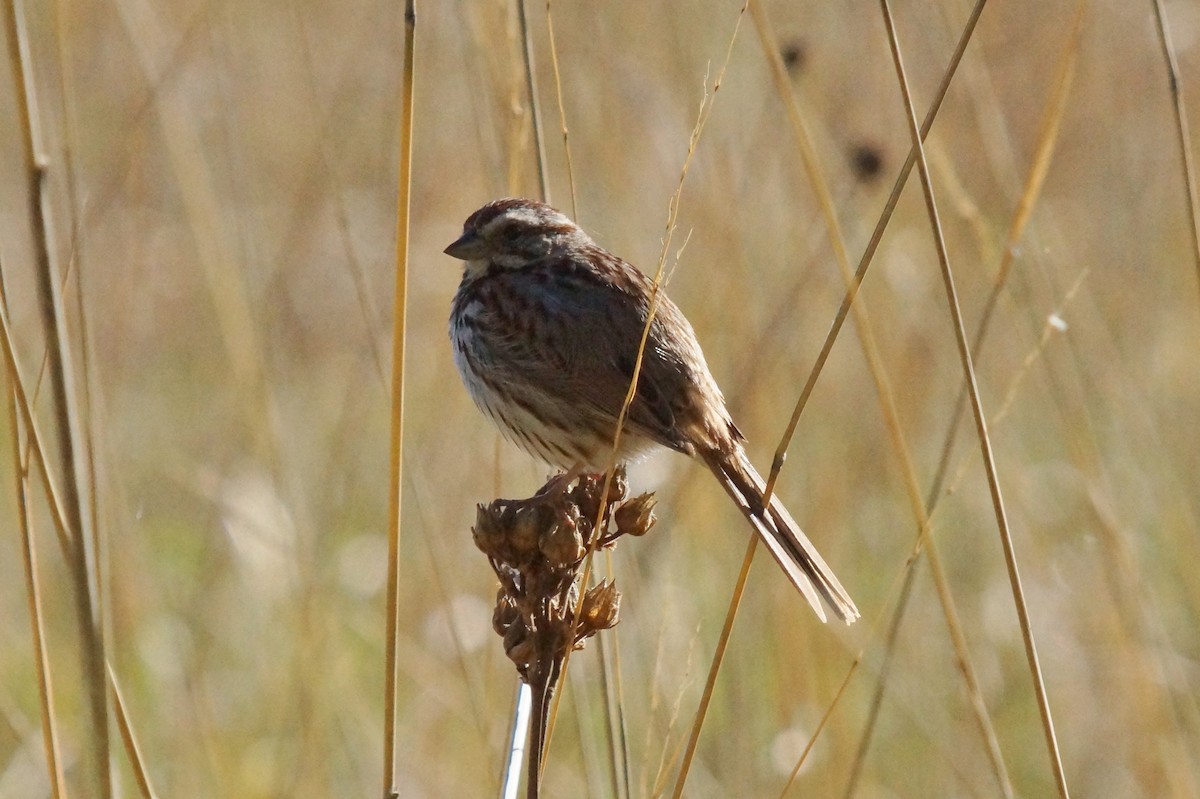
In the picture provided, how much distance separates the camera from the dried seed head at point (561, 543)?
1.94 metres

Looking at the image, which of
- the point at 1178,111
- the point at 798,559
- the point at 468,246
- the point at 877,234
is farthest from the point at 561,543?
the point at 468,246

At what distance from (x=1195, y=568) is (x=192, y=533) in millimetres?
2942

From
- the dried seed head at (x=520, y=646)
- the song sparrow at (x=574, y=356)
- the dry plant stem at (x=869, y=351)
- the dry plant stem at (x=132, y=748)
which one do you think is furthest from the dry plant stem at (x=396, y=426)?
the song sparrow at (x=574, y=356)

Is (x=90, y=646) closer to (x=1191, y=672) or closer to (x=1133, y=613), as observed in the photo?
(x=1133, y=613)

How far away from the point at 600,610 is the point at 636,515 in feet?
0.89

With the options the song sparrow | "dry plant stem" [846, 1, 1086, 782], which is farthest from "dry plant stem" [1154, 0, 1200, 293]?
the song sparrow

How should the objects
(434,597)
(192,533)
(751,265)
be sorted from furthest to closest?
(192,533)
(434,597)
(751,265)

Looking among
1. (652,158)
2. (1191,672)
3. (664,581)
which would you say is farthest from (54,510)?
(652,158)

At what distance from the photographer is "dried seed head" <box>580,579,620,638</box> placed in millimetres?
1867

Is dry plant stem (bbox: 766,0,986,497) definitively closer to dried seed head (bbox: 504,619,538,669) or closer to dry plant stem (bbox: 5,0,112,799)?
dried seed head (bbox: 504,619,538,669)

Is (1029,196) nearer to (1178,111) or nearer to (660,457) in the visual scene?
(1178,111)

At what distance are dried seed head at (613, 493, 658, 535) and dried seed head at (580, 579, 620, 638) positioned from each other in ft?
0.76

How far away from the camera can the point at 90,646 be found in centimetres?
147

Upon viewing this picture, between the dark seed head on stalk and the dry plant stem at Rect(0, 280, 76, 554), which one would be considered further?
the dark seed head on stalk
